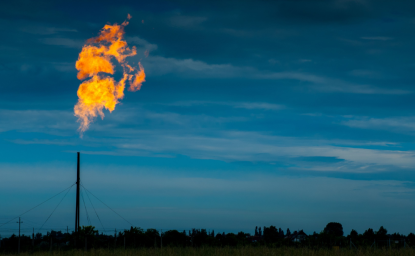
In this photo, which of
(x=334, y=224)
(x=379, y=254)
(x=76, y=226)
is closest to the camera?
(x=379, y=254)

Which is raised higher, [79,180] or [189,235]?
[79,180]

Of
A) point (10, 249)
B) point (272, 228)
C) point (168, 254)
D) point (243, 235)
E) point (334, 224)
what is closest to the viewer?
point (168, 254)

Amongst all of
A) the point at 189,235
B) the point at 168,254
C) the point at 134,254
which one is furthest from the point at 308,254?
the point at 189,235

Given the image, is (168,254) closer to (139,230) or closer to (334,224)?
(139,230)

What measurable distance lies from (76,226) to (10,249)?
10682mm

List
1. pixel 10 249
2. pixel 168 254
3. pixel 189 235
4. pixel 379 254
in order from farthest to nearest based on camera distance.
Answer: pixel 189 235
pixel 10 249
pixel 168 254
pixel 379 254

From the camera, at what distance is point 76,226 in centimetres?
3525

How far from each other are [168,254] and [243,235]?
1080 inches

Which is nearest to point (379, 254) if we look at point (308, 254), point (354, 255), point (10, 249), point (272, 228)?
point (354, 255)

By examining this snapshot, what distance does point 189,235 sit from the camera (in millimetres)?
44031

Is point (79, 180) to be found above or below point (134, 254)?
above

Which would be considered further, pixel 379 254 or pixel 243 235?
pixel 243 235

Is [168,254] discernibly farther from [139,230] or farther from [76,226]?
[139,230]

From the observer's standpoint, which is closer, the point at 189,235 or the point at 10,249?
the point at 10,249
